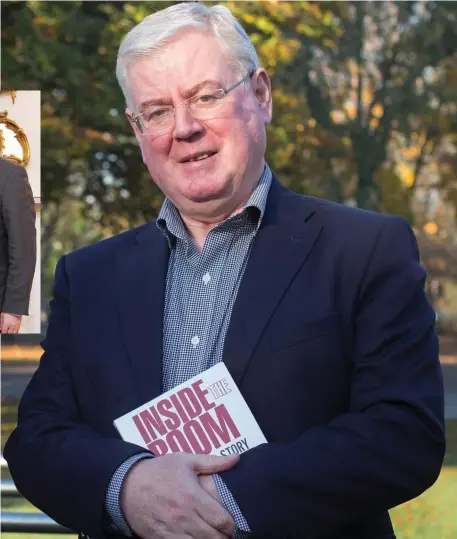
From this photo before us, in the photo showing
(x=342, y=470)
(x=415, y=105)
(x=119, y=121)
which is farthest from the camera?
(x=415, y=105)

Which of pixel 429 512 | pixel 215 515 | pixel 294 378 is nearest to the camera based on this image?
pixel 215 515

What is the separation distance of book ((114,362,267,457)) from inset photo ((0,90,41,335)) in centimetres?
202

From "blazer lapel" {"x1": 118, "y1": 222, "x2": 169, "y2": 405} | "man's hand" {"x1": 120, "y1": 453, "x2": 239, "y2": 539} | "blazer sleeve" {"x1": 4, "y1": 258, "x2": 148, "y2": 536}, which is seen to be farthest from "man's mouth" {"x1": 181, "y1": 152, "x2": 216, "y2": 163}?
"man's hand" {"x1": 120, "y1": 453, "x2": 239, "y2": 539}

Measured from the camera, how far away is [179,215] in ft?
7.66

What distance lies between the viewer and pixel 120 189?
11695 millimetres

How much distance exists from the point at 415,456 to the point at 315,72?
35.3 ft

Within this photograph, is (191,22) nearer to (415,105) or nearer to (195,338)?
(195,338)

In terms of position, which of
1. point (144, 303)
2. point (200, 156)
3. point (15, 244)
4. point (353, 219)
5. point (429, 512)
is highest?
Answer: point (200, 156)

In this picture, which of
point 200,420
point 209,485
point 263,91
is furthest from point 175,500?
point 263,91

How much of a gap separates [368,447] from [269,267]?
0.43m

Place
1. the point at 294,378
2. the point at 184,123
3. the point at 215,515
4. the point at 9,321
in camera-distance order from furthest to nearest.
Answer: the point at 9,321 < the point at 184,123 < the point at 294,378 < the point at 215,515

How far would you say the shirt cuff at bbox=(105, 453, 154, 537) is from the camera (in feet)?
6.61

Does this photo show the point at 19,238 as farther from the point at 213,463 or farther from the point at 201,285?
the point at 213,463

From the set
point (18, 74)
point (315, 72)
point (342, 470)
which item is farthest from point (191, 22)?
point (315, 72)
